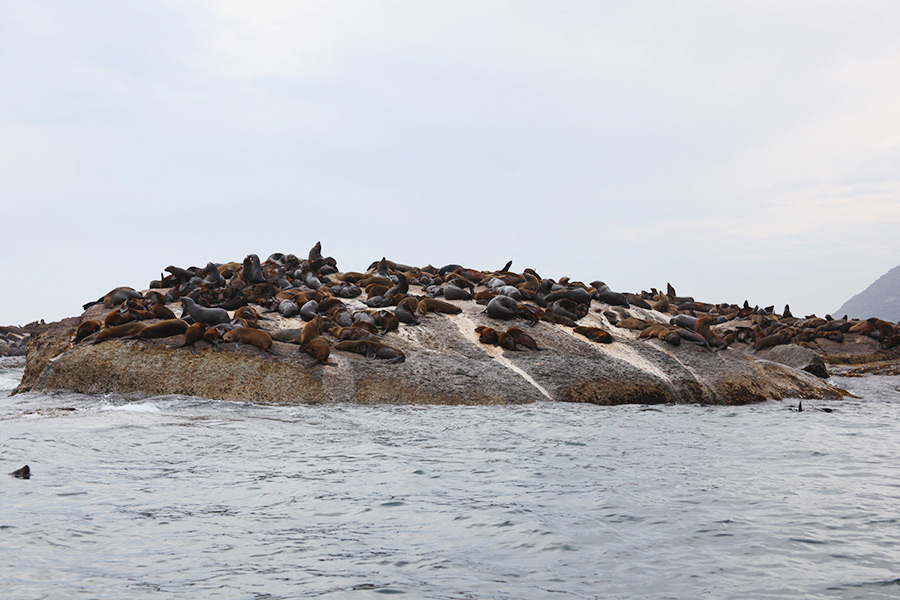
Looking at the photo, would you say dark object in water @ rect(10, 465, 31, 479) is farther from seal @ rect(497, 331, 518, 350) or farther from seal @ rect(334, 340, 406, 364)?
seal @ rect(497, 331, 518, 350)

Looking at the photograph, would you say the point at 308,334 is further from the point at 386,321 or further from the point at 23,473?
the point at 23,473

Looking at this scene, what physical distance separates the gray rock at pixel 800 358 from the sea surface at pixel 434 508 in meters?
9.43

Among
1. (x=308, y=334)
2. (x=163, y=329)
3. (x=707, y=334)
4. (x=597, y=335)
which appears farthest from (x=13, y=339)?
(x=707, y=334)

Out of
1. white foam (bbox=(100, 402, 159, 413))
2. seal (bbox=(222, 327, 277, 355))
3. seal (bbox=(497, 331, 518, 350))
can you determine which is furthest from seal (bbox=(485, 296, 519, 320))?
white foam (bbox=(100, 402, 159, 413))

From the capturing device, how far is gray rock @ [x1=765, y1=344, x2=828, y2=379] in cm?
2064

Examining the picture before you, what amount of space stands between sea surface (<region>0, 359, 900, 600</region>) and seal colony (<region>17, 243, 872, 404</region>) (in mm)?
1657

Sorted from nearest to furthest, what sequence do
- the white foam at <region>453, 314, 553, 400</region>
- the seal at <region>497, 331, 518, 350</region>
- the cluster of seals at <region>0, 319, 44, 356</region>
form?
the white foam at <region>453, 314, 553, 400</region>, the seal at <region>497, 331, 518, 350</region>, the cluster of seals at <region>0, 319, 44, 356</region>

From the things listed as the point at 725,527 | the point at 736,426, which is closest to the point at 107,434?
Answer: the point at 725,527

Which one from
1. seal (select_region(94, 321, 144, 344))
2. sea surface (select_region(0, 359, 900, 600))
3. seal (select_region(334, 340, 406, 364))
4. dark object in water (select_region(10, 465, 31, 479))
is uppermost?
seal (select_region(94, 321, 144, 344))

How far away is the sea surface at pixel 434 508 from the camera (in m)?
4.72

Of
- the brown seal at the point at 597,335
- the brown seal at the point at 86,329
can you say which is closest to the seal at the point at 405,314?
the brown seal at the point at 597,335

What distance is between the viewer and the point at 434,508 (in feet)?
21.5

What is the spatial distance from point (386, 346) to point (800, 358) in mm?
14474

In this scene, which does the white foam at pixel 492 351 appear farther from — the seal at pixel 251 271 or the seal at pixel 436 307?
the seal at pixel 251 271
